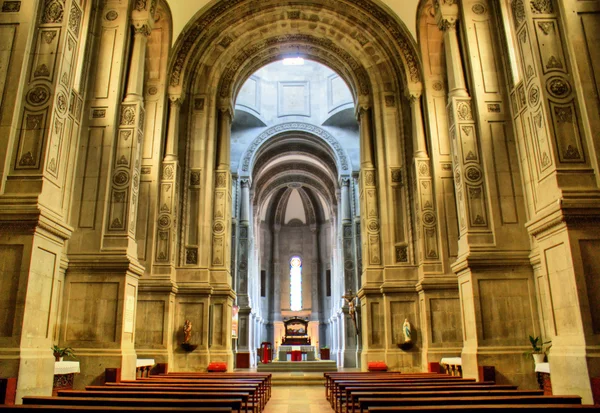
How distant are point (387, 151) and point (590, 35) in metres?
10.7

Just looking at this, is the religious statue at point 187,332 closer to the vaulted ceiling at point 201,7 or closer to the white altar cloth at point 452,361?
the white altar cloth at point 452,361

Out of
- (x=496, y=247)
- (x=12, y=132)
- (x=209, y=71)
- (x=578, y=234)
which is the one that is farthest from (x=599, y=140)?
(x=209, y=71)

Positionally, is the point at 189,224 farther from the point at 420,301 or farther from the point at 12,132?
the point at 12,132

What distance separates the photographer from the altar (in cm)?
2664

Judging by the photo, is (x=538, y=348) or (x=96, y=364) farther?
(x=96, y=364)

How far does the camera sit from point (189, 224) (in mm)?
17984

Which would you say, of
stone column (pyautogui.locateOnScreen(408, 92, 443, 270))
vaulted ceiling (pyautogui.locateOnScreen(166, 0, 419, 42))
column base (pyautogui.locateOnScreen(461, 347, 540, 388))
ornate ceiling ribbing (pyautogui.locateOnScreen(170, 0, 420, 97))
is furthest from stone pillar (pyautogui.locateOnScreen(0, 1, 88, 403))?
stone column (pyautogui.locateOnScreen(408, 92, 443, 270))

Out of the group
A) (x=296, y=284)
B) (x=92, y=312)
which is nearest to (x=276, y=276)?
(x=296, y=284)

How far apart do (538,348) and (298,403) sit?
17.3 feet

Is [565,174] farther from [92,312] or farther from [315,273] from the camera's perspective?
[315,273]

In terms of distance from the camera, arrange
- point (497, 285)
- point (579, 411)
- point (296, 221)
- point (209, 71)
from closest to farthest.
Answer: point (579, 411) → point (497, 285) → point (209, 71) → point (296, 221)

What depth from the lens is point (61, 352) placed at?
9.70 metres

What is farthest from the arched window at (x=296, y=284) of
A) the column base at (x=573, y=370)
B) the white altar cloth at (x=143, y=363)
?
the column base at (x=573, y=370)

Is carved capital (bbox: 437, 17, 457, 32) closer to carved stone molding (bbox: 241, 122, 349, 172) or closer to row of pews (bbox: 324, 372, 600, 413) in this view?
row of pews (bbox: 324, 372, 600, 413)
